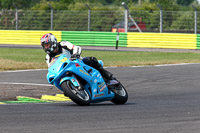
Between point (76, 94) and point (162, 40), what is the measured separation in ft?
66.1

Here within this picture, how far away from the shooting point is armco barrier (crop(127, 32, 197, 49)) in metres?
27.1

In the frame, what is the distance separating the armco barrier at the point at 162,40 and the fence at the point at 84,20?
6.39 feet

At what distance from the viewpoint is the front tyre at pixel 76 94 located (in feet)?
26.3

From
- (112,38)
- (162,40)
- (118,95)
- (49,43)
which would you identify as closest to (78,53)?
(49,43)

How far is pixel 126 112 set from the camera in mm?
7289

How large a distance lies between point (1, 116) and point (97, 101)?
2.24 metres

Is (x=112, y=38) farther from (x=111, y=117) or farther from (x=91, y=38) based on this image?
(x=111, y=117)

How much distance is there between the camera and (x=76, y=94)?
26.6ft

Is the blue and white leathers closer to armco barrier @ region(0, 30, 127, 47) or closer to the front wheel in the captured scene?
the front wheel

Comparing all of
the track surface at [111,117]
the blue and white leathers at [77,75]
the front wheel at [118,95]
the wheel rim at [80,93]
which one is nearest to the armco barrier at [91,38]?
the track surface at [111,117]

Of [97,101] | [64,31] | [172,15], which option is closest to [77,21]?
[64,31]

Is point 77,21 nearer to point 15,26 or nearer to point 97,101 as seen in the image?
point 15,26

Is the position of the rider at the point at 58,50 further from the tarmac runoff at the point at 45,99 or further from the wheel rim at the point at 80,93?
the tarmac runoff at the point at 45,99

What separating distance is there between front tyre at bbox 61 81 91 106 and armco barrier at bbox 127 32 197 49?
19.4 metres
